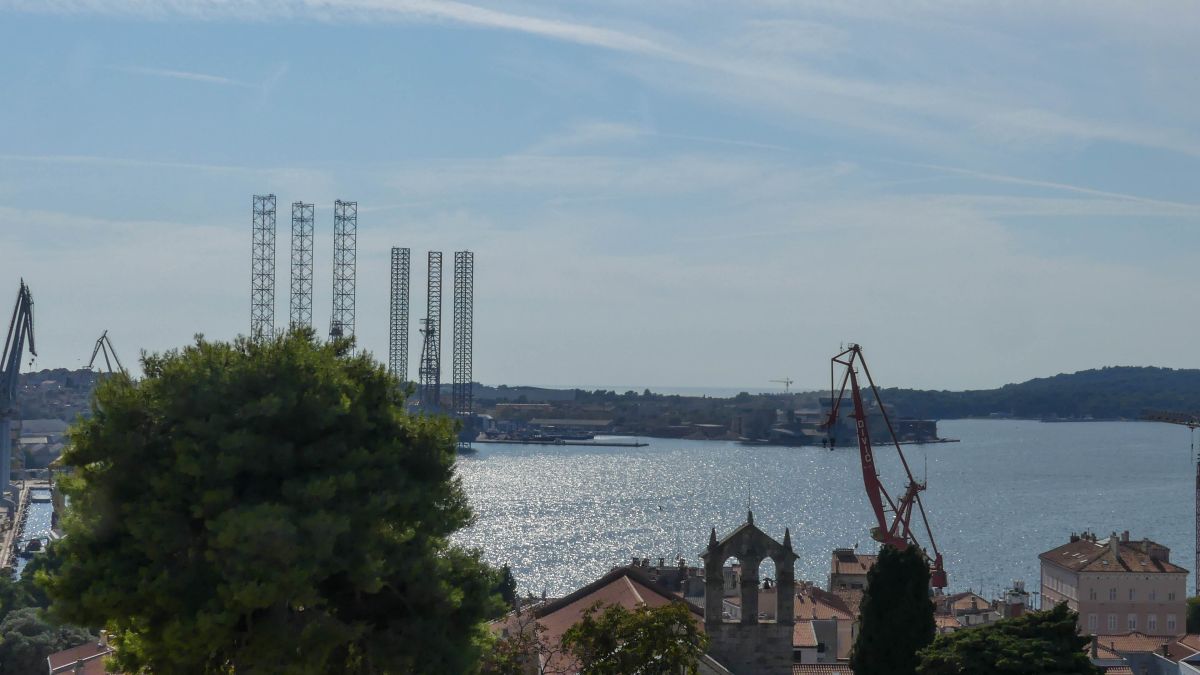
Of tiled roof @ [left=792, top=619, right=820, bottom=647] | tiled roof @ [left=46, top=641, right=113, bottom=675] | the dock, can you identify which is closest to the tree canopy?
tiled roof @ [left=46, top=641, right=113, bottom=675]

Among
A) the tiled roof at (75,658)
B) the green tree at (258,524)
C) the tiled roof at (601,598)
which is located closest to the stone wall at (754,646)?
the tiled roof at (601,598)

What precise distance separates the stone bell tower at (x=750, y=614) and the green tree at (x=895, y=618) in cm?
281

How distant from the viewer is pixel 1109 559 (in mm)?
50375

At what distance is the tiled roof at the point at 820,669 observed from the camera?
29.2 metres

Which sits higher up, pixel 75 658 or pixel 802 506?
pixel 75 658

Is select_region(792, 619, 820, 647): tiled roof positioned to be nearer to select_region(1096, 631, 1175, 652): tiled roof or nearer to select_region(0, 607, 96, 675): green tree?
select_region(1096, 631, 1175, 652): tiled roof

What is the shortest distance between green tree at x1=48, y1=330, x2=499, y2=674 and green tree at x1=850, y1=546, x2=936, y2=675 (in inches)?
464

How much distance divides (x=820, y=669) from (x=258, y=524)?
18502 mm

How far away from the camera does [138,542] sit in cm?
1452

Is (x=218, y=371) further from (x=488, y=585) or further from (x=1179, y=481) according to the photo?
(x=1179, y=481)

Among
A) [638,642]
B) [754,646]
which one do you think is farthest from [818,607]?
[638,642]

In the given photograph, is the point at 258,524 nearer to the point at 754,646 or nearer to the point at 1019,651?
the point at 754,646

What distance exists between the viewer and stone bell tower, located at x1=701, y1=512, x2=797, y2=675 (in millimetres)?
23328

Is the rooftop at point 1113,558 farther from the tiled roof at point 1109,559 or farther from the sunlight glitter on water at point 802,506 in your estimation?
the sunlight glitter on water at point 802,506
